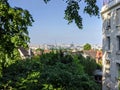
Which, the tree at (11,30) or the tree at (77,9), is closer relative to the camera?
the tree at (11,30)

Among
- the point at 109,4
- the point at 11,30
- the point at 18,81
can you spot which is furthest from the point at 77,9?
the point at 109,4

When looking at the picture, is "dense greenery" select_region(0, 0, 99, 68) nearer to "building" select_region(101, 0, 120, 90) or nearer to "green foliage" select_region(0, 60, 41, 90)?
"green foliage" select_region(0, 60, 41, 90)

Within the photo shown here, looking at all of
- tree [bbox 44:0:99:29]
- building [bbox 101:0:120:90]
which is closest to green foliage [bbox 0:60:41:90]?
tree [bbox 44:0:99:29]

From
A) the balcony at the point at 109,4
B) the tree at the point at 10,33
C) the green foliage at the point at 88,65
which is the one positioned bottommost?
the green foliage at the point at 88,65

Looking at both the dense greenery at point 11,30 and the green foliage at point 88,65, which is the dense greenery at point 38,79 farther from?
the green foliage at point 88,65

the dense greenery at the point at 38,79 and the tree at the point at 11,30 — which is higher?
the tree at the point at 11,30

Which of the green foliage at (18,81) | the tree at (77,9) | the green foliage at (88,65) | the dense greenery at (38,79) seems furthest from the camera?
the green foliage at (88,65)

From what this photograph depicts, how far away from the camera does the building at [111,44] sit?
32.1 metres

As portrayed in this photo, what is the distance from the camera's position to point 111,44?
3450 centimetres

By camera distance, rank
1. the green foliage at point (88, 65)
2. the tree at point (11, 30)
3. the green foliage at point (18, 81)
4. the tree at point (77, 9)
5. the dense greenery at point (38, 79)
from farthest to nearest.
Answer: the green foliage at point (88, 65)
the dense greenery at point (38, 79)
the green foliage at point (18, 81)
the tree at point (77, 9)
the tree at point (11, 30)

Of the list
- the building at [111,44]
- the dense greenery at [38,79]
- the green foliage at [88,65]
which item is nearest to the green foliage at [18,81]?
the dense greenery at [38,79]

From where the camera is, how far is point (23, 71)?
2114cm

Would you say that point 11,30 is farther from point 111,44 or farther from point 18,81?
point 111,44

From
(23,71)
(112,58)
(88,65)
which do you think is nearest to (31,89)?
(23,71)
